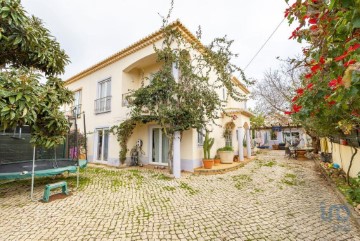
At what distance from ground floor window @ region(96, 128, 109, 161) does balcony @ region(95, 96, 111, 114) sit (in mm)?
Result: 1436

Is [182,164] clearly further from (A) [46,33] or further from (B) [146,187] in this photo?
(A) [46,33]

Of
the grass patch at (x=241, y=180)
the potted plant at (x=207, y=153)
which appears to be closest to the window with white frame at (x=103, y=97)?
the potted plant at (x=207, y=153)

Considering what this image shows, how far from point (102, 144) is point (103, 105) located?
9.66 feet

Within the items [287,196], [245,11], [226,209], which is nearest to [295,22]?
[226,209]

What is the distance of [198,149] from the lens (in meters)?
10.7

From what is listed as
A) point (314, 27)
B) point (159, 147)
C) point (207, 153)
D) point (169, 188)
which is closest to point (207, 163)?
point (207, 153)

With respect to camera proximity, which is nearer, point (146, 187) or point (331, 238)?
point (331, 238)

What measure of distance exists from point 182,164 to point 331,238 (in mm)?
7348

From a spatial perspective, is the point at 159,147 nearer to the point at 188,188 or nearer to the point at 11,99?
the point at 188,188

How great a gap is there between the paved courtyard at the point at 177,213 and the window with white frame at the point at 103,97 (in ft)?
22.7

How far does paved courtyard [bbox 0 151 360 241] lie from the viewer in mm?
3736

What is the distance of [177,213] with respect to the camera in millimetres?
4773

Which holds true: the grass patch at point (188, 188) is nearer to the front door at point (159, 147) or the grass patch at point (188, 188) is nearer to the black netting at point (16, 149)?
the front door at point (159, 147)

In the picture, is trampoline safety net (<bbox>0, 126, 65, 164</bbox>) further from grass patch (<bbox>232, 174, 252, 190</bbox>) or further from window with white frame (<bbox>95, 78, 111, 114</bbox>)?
grass patch (<bbox>232, 174, 252, 190</bbox>)
